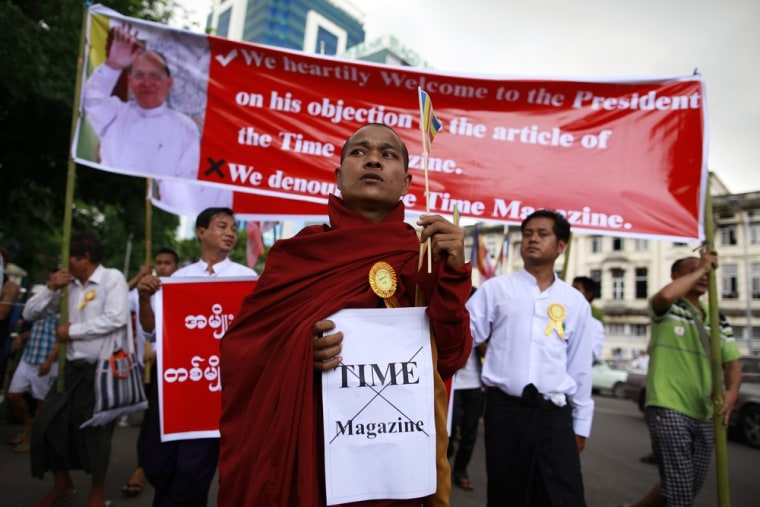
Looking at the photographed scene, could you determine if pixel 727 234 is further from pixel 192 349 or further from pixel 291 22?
pixel 291 22

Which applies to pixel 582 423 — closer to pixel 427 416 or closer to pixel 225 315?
pixel 427 416

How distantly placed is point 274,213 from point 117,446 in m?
3.26

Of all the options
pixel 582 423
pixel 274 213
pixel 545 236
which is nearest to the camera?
pixel 582 423

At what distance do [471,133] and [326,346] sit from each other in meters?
2.89

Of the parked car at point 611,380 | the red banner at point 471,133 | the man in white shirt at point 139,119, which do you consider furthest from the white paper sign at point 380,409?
the parked car at point 611,380

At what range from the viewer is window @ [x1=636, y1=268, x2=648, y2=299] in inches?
1603

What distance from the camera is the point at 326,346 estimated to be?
1609mm

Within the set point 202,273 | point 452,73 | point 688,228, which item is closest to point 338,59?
point 452,73

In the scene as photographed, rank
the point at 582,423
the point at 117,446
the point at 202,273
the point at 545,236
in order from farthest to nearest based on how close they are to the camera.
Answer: the point at 117,446
the point at 202,273
the point at 545,236
the point at 582,423

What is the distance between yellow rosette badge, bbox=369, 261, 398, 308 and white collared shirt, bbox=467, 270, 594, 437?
1.65 m

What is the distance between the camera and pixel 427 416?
1630 mm

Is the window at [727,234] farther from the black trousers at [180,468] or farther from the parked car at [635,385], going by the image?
the black trousers at [180,468]

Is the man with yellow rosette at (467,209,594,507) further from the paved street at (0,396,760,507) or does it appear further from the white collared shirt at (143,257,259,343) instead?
the paved street at (0,396,760,507)

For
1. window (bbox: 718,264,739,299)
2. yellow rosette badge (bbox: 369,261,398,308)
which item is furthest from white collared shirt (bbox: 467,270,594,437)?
window (bbox: 718,264,739,299)
